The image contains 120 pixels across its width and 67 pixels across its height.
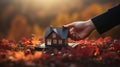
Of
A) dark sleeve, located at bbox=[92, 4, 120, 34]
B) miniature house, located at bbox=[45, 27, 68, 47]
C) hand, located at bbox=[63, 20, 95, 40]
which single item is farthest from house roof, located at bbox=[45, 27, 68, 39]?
dark sleeve, located at bbox=[92, 4, 120, 34]

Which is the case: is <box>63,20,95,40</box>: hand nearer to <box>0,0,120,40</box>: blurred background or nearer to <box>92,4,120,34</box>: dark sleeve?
<box>92,4,120,34</box>: dark sleeve

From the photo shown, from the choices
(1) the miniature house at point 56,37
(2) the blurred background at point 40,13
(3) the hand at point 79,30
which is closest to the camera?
(1) the miniature house at point 56,37

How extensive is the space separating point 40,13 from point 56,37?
182 centimetres

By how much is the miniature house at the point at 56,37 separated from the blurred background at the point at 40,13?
165 centimetres

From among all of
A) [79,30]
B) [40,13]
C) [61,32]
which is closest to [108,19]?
[79,30]

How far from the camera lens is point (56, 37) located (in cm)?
324

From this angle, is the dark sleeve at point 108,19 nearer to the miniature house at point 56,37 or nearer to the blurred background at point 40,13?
the miniature house at point 56,37

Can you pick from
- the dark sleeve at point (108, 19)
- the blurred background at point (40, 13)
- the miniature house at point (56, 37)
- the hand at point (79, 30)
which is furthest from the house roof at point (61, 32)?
the blurred background at point (40, 13)

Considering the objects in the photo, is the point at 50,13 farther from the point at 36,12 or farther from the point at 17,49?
the point at 17,49

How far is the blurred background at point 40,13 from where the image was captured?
4.95 m

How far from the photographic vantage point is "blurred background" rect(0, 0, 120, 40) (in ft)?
16.2

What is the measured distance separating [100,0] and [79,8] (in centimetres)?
38

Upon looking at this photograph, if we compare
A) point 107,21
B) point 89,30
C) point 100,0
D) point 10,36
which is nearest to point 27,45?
point 89,30

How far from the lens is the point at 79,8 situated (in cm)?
500
